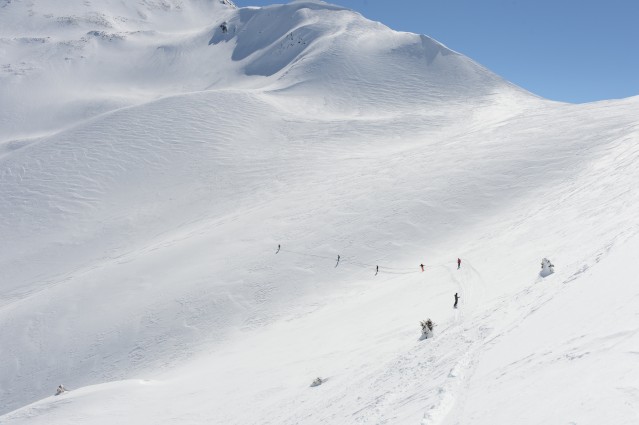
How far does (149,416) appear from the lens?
17.2 meters

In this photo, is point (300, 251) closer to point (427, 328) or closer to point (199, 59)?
point (427, 328)

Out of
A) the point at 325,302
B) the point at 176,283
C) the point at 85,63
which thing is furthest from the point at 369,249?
the point at 85,63

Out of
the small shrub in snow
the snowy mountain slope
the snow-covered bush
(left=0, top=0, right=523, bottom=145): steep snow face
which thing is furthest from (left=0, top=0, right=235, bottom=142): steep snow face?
the snow-covered bush

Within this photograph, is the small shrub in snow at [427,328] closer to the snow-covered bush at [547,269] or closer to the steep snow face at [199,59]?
the snow-covered bush at [547,269]

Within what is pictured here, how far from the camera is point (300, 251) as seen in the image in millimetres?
33188

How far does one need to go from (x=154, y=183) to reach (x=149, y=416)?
1689 inches

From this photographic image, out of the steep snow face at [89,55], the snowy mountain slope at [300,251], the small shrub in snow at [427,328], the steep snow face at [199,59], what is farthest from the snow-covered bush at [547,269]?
the steep snow face at [89,55]

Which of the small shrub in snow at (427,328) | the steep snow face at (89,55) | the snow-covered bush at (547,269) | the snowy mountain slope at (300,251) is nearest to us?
the snowy mountain slope at (300,251)

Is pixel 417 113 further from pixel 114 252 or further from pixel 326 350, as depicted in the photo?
pixel 326 350

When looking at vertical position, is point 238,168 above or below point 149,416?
above

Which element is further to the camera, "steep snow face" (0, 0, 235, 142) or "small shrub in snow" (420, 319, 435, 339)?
"steep snow face" (0, 0, 235, 142)

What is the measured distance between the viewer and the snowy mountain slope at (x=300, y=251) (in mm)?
13344

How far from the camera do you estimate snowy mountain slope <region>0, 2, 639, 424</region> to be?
13.3 m

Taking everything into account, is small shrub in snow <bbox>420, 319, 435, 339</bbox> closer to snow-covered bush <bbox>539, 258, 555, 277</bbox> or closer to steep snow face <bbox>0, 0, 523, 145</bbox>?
snow-covered bush <bbox>539, 258, 555, 277</bbox>
